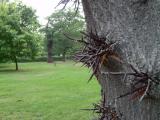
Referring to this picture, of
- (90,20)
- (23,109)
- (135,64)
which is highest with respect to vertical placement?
(90,20)

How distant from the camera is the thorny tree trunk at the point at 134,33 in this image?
4.11 feet

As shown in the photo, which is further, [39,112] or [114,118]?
[39,112]

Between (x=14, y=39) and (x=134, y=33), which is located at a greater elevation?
(x=14, y=39)

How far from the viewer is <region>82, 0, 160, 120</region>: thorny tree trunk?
125 cm

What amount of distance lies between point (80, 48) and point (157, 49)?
1.15ft

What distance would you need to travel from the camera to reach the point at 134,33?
4.21 feet

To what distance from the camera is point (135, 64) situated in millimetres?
1259

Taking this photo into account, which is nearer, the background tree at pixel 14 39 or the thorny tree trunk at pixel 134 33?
the thorny tree trunk at pixel 134 33

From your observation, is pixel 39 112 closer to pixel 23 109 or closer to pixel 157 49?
pixel 23 109

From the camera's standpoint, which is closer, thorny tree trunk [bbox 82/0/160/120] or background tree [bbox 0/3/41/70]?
thorny tree trunk [bbox 82/0/160/120]

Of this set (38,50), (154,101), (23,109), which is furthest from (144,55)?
(38,50)

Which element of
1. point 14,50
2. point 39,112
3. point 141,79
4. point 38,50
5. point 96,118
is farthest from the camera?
point 38,50

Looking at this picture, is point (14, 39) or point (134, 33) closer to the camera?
point (134, 33)

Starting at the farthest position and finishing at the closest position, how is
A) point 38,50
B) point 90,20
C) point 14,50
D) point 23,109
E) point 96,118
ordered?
point 38,50 → point 14,50 → point 23,109 → point 96,118 → point 90,20
